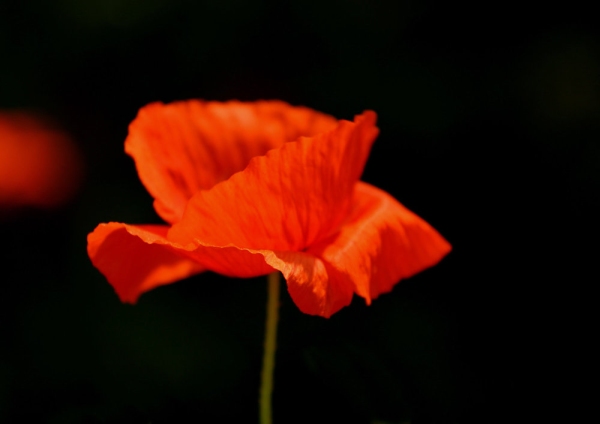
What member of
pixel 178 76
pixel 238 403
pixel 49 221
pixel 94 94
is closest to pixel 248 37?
pixel 178 76

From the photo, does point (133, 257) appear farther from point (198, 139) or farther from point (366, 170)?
point (366, 170)

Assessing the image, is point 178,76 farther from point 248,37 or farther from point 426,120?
point 426,120

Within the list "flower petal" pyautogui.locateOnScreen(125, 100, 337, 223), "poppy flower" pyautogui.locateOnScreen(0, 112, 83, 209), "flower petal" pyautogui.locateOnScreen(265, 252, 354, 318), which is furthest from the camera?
"poppy flower" pyautogui.locateOnScreen(0, 112, 83, 209)

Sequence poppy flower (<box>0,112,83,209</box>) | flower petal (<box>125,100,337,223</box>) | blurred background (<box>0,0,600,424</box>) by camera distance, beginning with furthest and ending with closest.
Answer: poppy flower (<box>0,112,83,209</box>) < blurred background (<box>0,0,600,424</box>) < flower petal (<box>125,100,337,223</box>)

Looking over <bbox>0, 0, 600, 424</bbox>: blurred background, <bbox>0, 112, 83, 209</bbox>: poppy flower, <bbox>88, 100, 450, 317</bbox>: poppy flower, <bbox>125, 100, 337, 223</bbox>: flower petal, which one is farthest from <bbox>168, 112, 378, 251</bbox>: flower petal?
<bbox>0, 112, 83, 209</bbox>: poppy flower

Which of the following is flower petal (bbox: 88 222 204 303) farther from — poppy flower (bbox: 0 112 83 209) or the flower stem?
poppy flower (bbox: 0 112 83 209)
